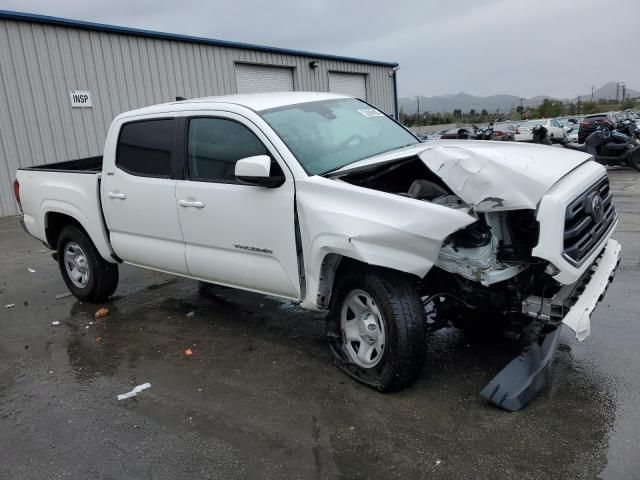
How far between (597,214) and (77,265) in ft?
16.7

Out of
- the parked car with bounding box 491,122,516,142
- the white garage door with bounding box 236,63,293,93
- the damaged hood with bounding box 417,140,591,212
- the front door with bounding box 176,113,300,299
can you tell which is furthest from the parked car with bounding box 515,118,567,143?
the damaged hood with bounding box 417,140,591,212

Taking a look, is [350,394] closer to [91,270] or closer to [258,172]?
[258,172]

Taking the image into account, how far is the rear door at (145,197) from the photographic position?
15.6 ft

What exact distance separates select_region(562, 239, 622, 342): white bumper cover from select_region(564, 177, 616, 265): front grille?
213 millimetres

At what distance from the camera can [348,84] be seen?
875 inches

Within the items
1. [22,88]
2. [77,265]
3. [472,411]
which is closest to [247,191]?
[472,411]

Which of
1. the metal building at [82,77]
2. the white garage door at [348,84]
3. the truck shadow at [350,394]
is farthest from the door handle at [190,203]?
the white garage door at [348,84]

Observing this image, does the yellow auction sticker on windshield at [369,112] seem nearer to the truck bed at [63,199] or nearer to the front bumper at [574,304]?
the front bumper at [574,304]

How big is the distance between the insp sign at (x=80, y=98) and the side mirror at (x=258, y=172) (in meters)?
11.4

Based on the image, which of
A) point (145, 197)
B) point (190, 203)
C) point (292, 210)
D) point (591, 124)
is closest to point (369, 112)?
point (292, 210)

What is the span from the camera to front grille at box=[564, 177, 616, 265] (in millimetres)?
3174

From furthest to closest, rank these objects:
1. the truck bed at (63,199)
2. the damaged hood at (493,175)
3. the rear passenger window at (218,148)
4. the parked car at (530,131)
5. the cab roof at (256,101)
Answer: the parked car at (530,131) < the truck bed at (63,199) < the cab roof at (256,101) < the rear passenger window at (218,148) < the damaged hood at (493,175)

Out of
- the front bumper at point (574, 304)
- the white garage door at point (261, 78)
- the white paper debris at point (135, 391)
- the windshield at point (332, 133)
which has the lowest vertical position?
the white paper debris at point (135, 391)

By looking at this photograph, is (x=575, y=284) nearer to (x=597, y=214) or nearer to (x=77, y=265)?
(x=597, y=214)
